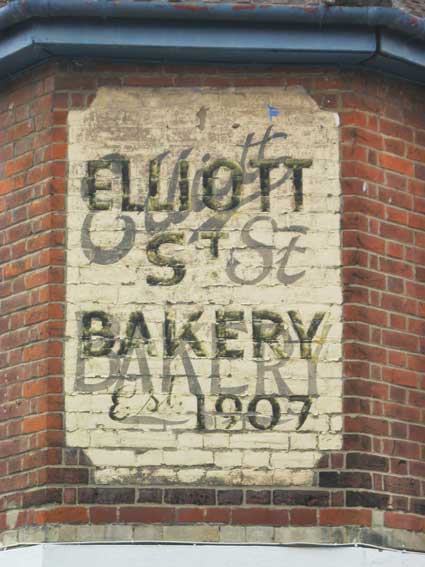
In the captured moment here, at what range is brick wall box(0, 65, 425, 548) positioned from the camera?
8711 millimetres

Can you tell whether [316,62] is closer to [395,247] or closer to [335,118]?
[335,118]

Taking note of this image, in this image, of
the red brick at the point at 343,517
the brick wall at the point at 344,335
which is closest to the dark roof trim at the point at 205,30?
Result: the brick wall at the point at 344,335

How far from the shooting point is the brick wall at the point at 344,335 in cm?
871

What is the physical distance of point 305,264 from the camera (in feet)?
30.0

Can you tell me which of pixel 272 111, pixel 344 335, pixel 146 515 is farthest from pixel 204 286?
pixel 146 515

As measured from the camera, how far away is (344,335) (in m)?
9.03

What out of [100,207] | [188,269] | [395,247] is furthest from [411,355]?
[100,207]

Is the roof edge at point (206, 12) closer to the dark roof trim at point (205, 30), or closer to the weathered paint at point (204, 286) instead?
the dark roof trim at point (205, 30)

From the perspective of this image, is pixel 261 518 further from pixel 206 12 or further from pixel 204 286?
pixel 206 12

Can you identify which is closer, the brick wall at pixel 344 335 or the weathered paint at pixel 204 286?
the brick wall at pixel 344 335

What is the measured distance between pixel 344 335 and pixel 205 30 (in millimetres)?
2133

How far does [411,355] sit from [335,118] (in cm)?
161

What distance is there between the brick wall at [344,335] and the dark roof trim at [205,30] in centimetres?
20

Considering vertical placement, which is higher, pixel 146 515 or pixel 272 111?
pixel 272 111
